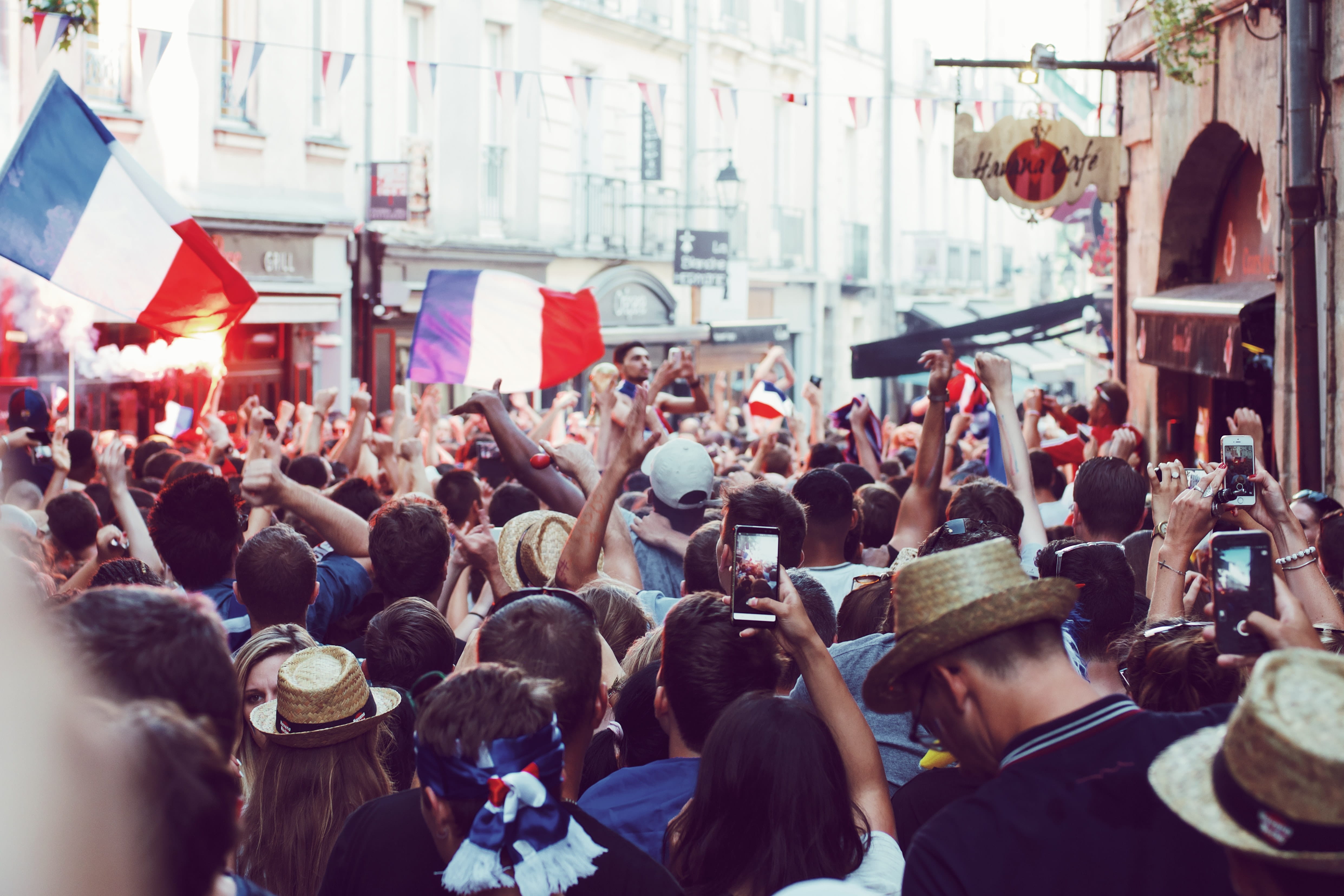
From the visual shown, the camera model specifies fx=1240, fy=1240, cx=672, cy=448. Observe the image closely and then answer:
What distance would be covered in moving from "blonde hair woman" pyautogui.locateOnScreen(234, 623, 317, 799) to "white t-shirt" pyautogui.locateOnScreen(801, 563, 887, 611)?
6.12 ft

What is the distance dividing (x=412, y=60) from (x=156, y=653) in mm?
16881

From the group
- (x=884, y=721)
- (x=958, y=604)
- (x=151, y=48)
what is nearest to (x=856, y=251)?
(x=151, y=48)

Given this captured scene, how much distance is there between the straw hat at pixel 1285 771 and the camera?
159 cm

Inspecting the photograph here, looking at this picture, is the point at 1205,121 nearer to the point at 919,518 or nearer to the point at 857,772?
the point at 919,518

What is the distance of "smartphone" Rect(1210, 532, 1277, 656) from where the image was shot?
2354 mm

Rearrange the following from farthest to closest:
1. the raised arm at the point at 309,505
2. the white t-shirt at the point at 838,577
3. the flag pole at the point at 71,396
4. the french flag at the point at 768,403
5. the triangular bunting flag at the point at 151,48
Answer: the triangular bunting flag at the point at 151,48
the french flag at the point at 768,403
the flag pole at the point at 71,396
the raised arm at the point at 309,505
the white t-shirt at the point at 838,577

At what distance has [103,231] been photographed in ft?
20.8

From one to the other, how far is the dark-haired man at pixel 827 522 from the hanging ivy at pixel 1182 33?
522cm

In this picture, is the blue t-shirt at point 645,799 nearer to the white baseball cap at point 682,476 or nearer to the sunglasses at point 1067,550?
the sunglasses at point 1067,550

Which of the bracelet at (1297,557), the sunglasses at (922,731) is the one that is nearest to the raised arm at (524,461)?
the sunglasses at (922,731)

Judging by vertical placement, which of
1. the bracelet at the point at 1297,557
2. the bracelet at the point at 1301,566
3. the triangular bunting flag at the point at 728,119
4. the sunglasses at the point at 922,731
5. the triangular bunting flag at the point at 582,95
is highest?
the triangular bunting flag at the point at 728,119

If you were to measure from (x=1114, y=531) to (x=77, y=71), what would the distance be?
11433mm

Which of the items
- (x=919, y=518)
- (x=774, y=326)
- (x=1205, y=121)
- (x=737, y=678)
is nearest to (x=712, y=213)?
(x=774, y=326)

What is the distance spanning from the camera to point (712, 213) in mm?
24469
